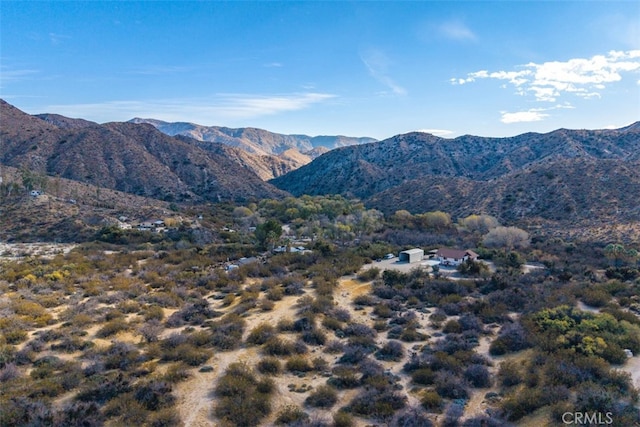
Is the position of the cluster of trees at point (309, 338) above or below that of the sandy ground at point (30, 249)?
above

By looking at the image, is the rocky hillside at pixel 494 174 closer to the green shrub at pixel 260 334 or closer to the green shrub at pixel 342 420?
the green shrub at pixel 260 334

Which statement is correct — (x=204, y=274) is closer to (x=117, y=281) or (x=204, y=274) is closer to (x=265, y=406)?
(x=117, y=281)

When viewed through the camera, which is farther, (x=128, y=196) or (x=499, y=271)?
(x=128, y=196)

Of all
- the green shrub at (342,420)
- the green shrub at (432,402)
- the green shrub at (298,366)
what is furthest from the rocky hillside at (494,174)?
the green shrub at (342,420)

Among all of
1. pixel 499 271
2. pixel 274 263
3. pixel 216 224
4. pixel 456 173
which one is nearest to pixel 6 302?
pixel 274 263

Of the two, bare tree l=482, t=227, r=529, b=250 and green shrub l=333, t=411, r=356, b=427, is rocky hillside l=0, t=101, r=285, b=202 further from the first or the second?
green shrub l=333, t=411, r=356, b=427

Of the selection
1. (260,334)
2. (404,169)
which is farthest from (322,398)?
(404,169)

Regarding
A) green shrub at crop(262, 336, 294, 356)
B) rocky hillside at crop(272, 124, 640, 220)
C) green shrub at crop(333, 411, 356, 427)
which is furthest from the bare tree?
green shrub at crop(333, 411, 356, 427)
